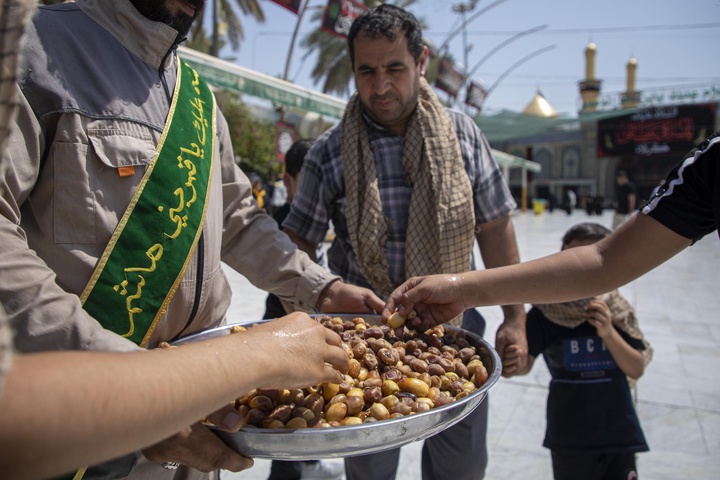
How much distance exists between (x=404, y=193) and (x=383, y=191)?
91mm

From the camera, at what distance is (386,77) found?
7.54ft

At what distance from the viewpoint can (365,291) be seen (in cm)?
196

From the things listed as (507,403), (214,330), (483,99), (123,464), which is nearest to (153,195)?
(214,330)

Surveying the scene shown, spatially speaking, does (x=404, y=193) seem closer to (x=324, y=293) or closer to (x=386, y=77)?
(x=386, y=77)

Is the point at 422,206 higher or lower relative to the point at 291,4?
lower

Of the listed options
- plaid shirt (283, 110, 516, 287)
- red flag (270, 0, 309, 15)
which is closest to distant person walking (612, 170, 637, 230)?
red flag (270, 0, 309, 15)

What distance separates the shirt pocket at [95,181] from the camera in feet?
4.08

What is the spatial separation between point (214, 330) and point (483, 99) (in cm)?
2586

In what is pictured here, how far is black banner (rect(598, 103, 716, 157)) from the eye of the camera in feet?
120

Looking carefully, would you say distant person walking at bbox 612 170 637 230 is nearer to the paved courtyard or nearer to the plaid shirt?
the paved courtyard

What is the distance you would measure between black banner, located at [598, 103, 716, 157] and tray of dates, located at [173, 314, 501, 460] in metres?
40.5

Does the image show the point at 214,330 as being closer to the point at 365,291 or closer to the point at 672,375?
the point at 365,291

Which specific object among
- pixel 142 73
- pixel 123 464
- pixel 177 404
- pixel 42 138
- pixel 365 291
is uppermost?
pixel 142 73

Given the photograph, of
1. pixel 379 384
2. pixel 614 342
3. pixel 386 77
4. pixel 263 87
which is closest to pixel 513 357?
pixel 614 342
